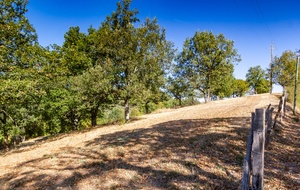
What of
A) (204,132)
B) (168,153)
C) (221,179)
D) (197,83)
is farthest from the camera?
(197,83)

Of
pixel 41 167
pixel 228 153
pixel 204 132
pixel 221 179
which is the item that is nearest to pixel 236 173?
pixel 221 179

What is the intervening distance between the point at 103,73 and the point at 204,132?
11156 millimetres

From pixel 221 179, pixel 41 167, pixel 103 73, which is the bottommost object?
pixel 41 167

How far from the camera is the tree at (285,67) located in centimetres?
3778

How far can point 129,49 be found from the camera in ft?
56.2

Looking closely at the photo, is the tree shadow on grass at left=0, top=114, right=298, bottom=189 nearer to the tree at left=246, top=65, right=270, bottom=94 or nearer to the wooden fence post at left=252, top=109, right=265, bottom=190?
the wooden fence post at left=252, top=109, right=265, bottom=190

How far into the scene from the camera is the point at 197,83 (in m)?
36.3

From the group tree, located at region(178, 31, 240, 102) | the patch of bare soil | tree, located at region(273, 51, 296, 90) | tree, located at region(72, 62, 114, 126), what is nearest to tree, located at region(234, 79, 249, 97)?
tree, located at region(273, 51, 296, 90)

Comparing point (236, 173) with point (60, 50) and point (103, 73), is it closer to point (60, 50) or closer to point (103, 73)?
point (103, 73)

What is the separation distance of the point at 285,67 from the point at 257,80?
33.4 m

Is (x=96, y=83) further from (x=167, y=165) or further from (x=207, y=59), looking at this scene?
(x=207, y=59)

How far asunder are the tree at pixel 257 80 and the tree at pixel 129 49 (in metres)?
64.4

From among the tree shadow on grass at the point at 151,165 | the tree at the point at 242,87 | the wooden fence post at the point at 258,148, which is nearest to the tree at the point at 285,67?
the tree at the point at 242,87

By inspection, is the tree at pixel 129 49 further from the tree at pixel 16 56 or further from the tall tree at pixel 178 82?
the tall tree at pixel 178 82
